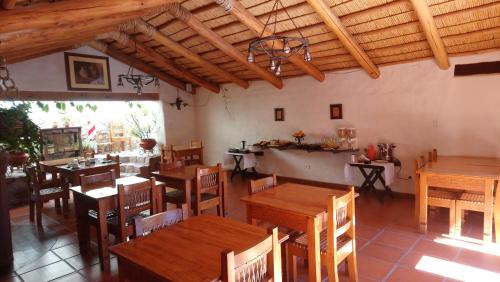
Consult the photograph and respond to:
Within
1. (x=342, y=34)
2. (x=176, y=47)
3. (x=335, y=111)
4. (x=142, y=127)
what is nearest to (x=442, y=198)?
(x=342, y=34)

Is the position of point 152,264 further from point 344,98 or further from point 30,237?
point 344,98

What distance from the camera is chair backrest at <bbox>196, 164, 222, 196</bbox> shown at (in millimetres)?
3762

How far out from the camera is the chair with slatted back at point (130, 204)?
302 cm

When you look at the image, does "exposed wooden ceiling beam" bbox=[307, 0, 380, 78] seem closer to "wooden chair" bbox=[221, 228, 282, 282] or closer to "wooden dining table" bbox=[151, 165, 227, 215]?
"wooden dining table" bbox=[151, 165, 227, 215]

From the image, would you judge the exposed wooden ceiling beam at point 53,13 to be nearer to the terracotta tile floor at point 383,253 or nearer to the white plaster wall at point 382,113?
the terracotta tile floor at point 383,253

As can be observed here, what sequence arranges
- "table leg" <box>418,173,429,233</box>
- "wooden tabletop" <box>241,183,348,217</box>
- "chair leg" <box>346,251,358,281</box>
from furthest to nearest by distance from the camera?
"table leg" <box>418,173,429,233</box> < "chair leg" <box>346,251,358,281</box> < "wooden tabletop" <box>241,183,348,217</box>

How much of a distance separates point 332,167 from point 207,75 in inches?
141

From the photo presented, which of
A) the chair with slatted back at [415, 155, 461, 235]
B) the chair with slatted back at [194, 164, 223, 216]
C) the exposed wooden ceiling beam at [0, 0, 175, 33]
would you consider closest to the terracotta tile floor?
the chair with slatted back at [415, 155, 461, 235]

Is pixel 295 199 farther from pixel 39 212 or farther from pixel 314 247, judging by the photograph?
pixel 39 212

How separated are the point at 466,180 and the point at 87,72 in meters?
6.83

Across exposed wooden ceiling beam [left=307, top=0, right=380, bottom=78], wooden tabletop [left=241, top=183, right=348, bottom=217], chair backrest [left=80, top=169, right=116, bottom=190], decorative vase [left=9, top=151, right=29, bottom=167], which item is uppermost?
exposed wooden ceiling beam [left=307, top=0, right=380, bottom=78]

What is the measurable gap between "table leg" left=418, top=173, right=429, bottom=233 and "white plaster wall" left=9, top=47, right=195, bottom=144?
6009 mm

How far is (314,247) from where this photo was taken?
2.29 m

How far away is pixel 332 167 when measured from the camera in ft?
19.6
